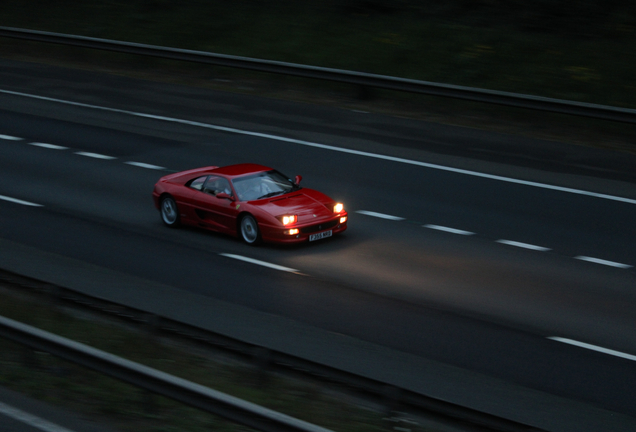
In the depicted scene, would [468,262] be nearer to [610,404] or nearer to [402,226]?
[402,226]

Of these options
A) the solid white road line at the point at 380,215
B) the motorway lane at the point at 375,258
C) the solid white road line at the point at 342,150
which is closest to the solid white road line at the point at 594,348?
the motorway lane at the point at 375,258

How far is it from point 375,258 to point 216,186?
318 cm

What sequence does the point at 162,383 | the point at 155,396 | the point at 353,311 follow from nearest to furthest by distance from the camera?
the point at 162,383 → the point at 155,396 → the point at 353,311

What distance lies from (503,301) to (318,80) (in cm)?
1332

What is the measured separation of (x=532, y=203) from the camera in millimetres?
15492

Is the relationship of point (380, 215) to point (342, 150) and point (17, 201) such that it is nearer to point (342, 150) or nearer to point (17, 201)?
point (342, 150)

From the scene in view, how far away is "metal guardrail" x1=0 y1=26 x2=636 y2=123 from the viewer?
1848 cm

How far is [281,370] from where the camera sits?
8375mm

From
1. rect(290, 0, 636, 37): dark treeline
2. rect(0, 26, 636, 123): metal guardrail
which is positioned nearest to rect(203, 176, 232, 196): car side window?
rect(0, 26, 636, 123): metal guardrail

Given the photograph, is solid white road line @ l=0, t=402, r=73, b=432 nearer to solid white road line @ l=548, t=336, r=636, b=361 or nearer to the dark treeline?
solid white road line @ l=548, t=336, r=636, b=361

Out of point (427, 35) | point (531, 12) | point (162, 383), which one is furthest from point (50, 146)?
point (162, 383)

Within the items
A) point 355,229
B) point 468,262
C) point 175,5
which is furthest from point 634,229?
point 175,5

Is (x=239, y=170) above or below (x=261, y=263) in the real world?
above

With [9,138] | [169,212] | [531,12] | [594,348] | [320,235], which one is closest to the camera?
[594,348]
